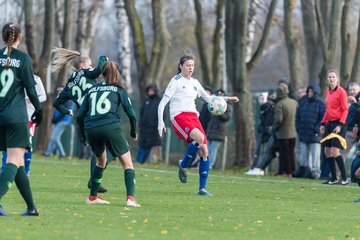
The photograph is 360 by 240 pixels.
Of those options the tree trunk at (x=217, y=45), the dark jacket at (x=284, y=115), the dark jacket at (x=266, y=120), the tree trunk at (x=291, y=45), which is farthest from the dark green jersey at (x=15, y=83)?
the tree trunk at (x=217, y=45)

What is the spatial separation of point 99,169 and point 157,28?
1991 cm

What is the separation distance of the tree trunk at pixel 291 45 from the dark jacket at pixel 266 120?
430cm

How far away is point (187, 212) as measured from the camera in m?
14.2

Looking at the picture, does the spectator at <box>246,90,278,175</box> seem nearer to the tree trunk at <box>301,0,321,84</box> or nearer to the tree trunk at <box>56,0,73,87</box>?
the tree trunk at <box>301,0,321,84</box>

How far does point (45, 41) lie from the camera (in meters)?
33.8

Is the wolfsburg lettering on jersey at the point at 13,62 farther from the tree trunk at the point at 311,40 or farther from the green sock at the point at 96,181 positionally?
the tree trunk at the point at 311,40

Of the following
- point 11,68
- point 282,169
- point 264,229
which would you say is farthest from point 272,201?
point 282,169

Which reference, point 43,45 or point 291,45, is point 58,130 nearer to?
point 43,45

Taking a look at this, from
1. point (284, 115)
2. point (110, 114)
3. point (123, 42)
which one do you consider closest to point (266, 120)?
point (284, 115)

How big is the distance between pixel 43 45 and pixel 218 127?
7.74 m

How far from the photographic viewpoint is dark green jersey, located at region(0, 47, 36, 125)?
1263cm

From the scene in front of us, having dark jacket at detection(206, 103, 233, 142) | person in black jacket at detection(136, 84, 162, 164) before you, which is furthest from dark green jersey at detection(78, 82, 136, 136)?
person in black jacket at detection(136, 84, 162, 164)

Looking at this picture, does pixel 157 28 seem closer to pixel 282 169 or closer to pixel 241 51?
pixel 241 51

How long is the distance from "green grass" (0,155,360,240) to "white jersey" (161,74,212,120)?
1.32m
